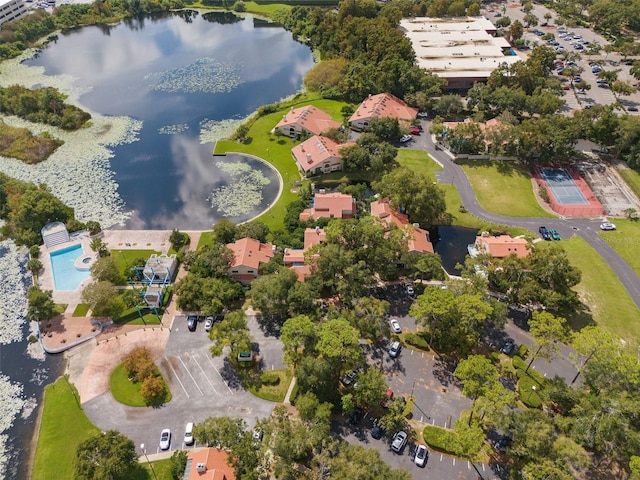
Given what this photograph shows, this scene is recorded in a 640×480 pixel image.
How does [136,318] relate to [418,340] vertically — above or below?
below

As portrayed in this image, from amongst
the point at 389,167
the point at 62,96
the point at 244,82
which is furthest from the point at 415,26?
the point at 62,96

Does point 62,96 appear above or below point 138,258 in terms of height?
above

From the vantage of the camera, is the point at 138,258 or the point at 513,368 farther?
the point at 138,258

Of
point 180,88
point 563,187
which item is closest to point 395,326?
point 563,187

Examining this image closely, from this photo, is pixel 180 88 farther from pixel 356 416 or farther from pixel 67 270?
pixel 356 416

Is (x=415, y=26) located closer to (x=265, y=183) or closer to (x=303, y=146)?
(x=303, y=146)

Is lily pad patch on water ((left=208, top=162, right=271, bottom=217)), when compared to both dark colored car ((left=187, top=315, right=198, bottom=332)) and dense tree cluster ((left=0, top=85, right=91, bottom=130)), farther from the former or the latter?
dense tree cluster ((left=0, top=85, right=91, bottom=130))

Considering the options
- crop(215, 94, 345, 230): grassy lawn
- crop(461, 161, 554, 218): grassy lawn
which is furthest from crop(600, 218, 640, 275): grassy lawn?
crop(215, 94, 345, 230): grassy lawn
